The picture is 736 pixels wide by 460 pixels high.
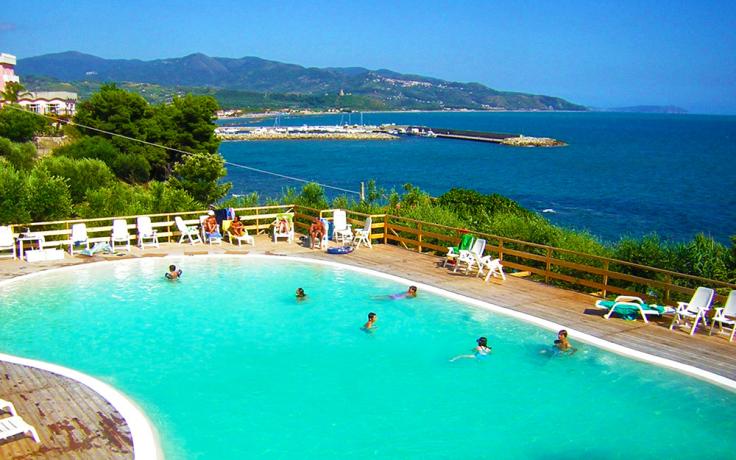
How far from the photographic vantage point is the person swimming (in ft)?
39.2

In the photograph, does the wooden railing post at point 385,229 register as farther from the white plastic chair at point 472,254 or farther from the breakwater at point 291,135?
the breakwater at point 291,135

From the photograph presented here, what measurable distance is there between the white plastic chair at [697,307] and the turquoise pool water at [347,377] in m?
1.62

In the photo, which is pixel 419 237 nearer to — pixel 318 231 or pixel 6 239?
pixel 318 231

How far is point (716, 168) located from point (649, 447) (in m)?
87.2

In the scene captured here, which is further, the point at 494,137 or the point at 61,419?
the point at 494,137

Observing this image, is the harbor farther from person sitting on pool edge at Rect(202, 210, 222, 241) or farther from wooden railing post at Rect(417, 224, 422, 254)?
wooden railing post at Rect(417, 224, 422, 254)

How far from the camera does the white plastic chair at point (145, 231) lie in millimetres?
15641

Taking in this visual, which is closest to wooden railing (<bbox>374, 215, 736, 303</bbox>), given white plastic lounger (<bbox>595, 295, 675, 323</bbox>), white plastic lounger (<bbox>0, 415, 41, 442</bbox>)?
A: white plastic lounger (<bbox>595, 295, 675, 323</bbox>)

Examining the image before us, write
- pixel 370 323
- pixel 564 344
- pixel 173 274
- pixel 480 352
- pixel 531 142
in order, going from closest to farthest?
pixel 564 344, pixel 480 352, pixel 370 323, pixel 173 274, pixel 531 142

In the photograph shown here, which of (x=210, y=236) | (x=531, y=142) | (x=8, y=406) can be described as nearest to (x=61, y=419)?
(x=8, y=406)

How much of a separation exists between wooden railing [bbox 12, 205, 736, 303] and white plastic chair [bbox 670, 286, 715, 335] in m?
0.23

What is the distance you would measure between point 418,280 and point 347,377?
14.9 ft

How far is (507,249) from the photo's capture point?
13469mm

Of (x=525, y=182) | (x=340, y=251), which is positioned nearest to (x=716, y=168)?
(x=525, y=182)
